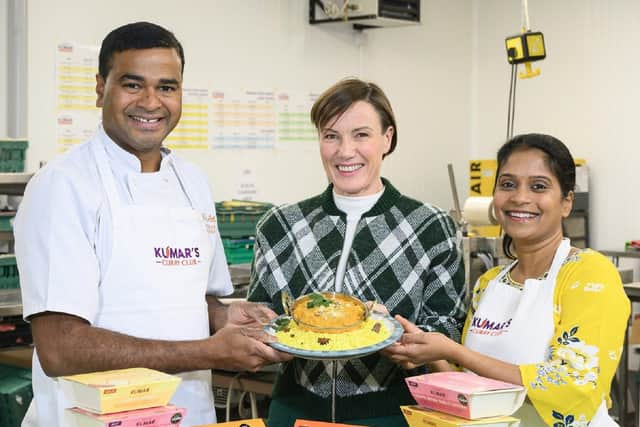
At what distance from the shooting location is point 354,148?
2363 mm

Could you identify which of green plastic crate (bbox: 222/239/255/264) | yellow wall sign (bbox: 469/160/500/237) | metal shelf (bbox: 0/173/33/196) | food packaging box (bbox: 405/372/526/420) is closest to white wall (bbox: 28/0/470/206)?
yellow wall sign (bbox: 469/160/500/237)

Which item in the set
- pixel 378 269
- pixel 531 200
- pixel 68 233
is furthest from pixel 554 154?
pixel 68 233

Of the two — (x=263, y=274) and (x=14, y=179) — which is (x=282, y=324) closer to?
(x=263, y=274)

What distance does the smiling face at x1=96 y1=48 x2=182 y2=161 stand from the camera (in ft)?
6.86

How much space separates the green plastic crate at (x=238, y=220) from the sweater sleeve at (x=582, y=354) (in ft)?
10.7

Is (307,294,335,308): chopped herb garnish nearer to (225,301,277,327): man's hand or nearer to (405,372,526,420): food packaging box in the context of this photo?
(225,301,277,327): man's hand

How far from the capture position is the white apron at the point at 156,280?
201 cm

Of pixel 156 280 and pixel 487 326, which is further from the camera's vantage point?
pixel 487 326

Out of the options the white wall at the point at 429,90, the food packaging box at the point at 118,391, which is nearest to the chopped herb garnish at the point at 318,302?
the food packaging box at the point at 118,391

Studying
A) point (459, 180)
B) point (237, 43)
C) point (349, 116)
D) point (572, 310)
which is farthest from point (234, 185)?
point (572, 310)

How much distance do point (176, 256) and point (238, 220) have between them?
10.4ft

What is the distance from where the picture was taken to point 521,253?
2.37 meters

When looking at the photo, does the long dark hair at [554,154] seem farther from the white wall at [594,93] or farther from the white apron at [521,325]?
the white wall at [594,93]

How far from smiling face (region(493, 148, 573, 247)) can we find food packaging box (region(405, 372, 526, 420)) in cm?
58
